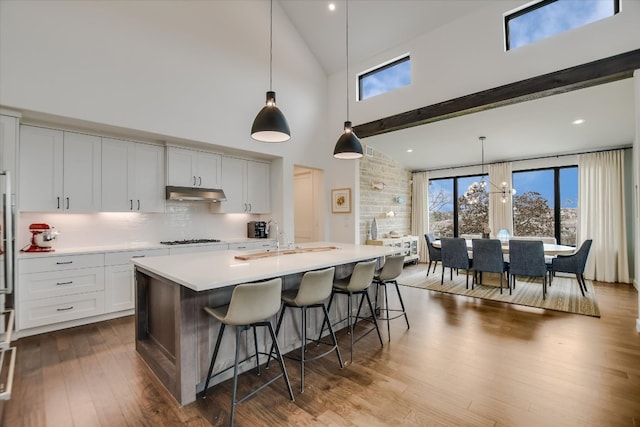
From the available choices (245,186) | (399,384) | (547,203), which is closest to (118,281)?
(245,186)

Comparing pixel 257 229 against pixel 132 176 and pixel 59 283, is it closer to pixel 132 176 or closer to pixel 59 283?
pixel 132 176

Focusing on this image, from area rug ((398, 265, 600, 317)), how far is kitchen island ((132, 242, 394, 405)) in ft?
9.38

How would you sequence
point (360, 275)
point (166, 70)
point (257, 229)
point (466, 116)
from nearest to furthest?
point (360, 275), point (166, 70), point (466, 116), point (257, 229)

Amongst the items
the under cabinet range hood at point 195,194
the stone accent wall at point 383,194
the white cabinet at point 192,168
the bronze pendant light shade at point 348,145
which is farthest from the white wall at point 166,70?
the bronze pendant light shade at point 348,145

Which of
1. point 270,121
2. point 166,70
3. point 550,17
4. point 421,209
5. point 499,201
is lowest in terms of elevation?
point 421,209

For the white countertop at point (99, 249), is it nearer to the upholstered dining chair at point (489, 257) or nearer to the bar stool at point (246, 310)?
the bar stool at point (246, 310)

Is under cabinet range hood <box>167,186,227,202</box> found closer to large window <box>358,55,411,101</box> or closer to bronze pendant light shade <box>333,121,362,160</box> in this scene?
bronze pendant light shade <box>333,121,362,160</box>

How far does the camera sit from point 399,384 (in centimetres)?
224

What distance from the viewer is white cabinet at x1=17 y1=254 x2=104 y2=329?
3115 mm

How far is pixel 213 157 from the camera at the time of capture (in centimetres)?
487

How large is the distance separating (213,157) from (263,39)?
223 cm

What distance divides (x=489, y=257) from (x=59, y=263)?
19.5 ft

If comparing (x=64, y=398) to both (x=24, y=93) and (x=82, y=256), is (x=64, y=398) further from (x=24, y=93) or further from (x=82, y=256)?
(x=24, y=93)

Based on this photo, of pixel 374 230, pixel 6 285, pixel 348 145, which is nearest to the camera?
pixel 6 285
